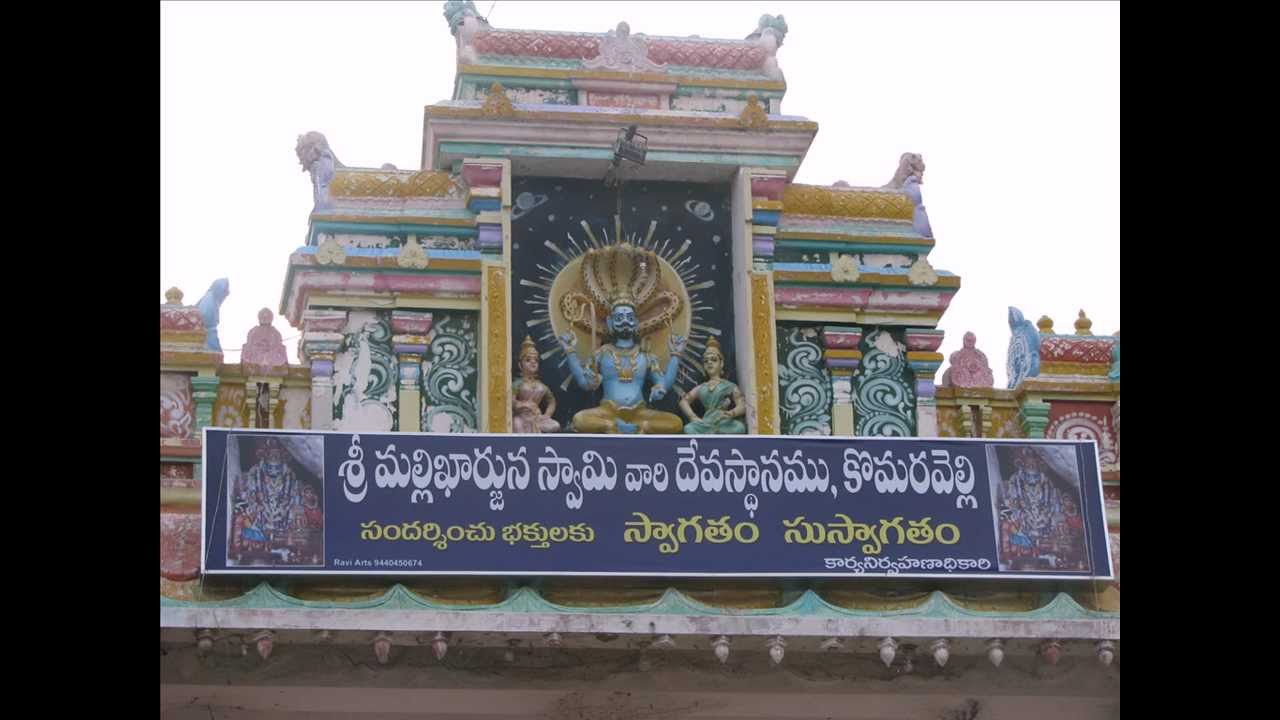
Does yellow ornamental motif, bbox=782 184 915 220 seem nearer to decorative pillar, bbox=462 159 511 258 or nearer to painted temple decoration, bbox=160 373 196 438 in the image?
decorative pillar, bbox=462 159 511 258

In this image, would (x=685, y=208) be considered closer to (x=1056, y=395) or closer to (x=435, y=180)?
(x=435, y=180)

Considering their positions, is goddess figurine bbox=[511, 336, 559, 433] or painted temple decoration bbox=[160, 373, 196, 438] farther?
goddess figurine bbox=[511, 336, 559, 433]

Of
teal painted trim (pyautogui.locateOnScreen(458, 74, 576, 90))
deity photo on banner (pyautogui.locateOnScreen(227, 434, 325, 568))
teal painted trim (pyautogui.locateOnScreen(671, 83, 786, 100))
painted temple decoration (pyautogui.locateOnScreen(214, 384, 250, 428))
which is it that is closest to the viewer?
deity photo on banner (pyautogui.locateOnScreen(227, 434, 325, 568))

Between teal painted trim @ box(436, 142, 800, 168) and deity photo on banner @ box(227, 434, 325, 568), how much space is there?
2982 millimetres

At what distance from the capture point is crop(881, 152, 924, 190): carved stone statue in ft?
58.7

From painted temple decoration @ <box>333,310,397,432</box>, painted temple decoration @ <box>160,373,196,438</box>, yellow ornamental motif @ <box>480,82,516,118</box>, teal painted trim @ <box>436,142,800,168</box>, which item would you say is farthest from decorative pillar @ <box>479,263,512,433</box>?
painted temple decoration @ <box>160,373,196,438</box>

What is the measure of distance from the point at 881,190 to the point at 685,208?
1.57 m

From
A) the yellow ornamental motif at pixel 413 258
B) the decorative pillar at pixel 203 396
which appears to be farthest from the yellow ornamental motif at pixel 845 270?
the decorative pillar at pixel 203 396

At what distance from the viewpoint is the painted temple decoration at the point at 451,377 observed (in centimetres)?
1664

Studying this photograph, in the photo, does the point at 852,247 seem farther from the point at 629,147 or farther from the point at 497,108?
the point at 497,108

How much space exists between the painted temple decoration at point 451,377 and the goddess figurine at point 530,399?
1.02ft

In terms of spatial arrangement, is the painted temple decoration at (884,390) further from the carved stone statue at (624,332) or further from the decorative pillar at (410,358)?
the decorative pillar at (410,358)

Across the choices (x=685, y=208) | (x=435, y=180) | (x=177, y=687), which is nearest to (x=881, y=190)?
(x=685, y=208)

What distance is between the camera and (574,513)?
1528 cm
